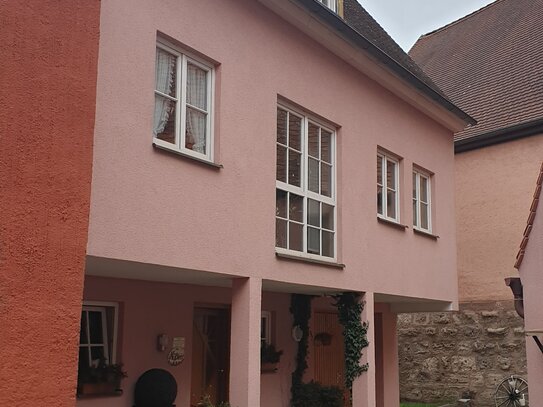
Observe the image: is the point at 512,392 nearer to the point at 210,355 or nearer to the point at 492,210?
the point at 492,210

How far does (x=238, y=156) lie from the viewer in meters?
9.11

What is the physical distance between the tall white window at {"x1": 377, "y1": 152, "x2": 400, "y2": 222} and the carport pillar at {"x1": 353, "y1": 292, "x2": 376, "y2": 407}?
5.63ft

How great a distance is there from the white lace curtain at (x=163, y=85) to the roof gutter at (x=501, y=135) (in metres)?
12.2

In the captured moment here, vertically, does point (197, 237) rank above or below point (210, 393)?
above

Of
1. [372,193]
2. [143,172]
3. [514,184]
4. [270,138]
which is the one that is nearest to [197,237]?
[143,172]

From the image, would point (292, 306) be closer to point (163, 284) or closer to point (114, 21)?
point (163, 284)

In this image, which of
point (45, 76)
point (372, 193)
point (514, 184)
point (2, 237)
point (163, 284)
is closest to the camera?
point (2, 237)

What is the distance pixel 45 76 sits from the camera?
16.3 feet

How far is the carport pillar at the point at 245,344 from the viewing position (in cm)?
903

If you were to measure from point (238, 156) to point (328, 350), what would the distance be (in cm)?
616

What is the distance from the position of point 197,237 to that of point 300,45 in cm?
372

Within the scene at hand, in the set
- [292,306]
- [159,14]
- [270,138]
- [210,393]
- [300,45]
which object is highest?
[300,45]

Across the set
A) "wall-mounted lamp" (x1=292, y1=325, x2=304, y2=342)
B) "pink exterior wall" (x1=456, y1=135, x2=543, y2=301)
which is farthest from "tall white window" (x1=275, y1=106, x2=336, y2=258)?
"pink exterior wall" (x1=456, y1=135, x2=543, y2=301)

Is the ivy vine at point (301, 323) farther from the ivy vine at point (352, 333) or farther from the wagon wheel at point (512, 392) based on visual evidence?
the wagon wheel at point (512, 392)
